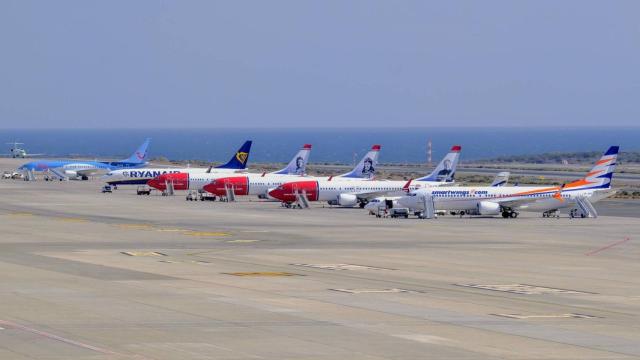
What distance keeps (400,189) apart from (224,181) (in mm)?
19974

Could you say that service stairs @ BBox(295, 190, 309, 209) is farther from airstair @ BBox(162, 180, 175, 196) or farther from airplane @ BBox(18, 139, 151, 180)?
airplane @ BBox(18, 139, 151, 180)

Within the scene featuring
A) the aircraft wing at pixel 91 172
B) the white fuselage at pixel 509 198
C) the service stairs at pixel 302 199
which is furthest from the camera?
the aircraft wing at pixel 91 172

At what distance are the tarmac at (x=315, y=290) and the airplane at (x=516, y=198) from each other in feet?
44.7

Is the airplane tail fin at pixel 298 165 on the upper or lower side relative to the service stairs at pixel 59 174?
upper

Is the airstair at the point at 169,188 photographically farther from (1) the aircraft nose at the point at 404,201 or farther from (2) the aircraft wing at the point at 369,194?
(1) the aircraft nose at the point at 404,201

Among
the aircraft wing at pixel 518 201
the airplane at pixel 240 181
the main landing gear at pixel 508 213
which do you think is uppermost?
the airplane at pixel 240 181

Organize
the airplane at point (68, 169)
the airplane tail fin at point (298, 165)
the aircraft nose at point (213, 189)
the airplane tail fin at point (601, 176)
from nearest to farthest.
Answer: the airplane tail fin at point (601, 176)
the aircraft nose at point (213, 189)
the airplane tail fin at point (298, 165)
the airplane at point (68, 169)

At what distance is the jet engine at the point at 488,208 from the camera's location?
110 m

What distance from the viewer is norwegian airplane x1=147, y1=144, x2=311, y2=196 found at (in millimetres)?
132875

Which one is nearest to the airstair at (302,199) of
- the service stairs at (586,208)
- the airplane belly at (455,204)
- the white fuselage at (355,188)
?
the white fuselage at (355,188)

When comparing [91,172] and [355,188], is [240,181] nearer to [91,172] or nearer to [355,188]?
[355,188]

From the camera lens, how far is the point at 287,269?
56781mm

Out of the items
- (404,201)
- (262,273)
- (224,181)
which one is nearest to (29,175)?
(224,181)

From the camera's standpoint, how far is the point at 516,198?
110 metres
